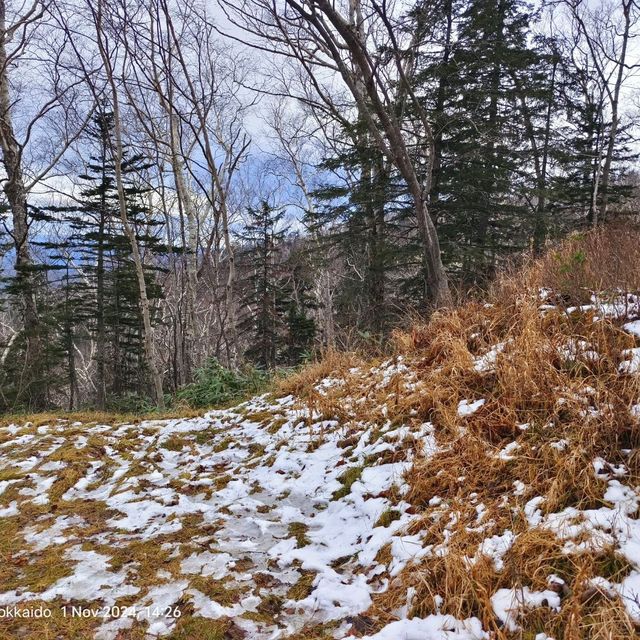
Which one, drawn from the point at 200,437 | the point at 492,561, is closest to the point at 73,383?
the point at 200,437

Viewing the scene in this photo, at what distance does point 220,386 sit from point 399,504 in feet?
15.7

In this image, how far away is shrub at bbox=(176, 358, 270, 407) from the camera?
21.7 ft

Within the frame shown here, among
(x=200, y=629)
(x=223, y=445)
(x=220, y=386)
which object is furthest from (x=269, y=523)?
(x=220, y=386)

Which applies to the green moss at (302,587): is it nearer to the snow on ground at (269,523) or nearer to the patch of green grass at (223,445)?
the snow on ground at (269,523)

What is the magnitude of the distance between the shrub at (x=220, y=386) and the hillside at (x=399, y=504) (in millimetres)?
2155

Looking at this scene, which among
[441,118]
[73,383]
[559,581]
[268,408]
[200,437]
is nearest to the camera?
[559,581]

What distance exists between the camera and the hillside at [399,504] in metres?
1.72

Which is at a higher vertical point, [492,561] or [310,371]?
[310,371]

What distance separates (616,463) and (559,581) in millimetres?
778

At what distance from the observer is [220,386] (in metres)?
6.75

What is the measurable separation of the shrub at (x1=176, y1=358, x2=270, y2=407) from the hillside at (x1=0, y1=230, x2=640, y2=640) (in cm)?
A: 216

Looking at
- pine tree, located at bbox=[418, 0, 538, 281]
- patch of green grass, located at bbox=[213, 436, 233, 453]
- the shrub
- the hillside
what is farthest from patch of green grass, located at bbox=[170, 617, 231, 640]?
pine tree, located at bbox=[418, 0, 538, 281]

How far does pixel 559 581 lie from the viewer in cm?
163

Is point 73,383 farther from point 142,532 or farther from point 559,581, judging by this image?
point 559,581
